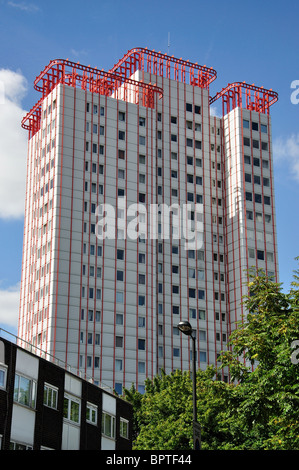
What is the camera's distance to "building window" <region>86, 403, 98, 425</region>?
146ft

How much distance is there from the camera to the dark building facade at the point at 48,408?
113 feet

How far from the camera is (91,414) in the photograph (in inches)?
1772

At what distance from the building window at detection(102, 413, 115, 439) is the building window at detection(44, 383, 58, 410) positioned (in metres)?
8.54

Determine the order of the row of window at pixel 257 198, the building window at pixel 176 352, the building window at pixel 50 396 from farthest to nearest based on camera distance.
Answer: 1. the row of window at pixel 257 198
2. the building window at pixel 176 352
3. the building window at pixel 50 396

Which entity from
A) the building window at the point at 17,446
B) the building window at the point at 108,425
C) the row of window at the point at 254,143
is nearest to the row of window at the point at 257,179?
the row of window at the point at 254,143

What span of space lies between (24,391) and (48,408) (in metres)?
2.91

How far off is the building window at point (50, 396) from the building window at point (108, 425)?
8.54 meters

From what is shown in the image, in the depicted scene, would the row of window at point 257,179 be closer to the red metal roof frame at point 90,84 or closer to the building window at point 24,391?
the red metal roof frame at point 90,84

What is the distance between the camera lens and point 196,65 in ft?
383

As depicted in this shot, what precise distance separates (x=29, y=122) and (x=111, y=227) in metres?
24.0

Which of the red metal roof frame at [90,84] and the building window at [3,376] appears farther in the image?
the red metal roof frame at [90,84]

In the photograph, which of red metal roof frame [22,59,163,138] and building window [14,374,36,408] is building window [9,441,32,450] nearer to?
building window [14,374,36,408]

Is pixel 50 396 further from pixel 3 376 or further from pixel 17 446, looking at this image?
pixel 3 376

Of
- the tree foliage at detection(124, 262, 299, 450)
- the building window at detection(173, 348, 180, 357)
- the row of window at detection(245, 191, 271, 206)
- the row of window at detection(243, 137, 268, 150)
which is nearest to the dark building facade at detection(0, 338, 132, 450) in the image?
the tree foliage at detection(124, 262, 299, 450)
